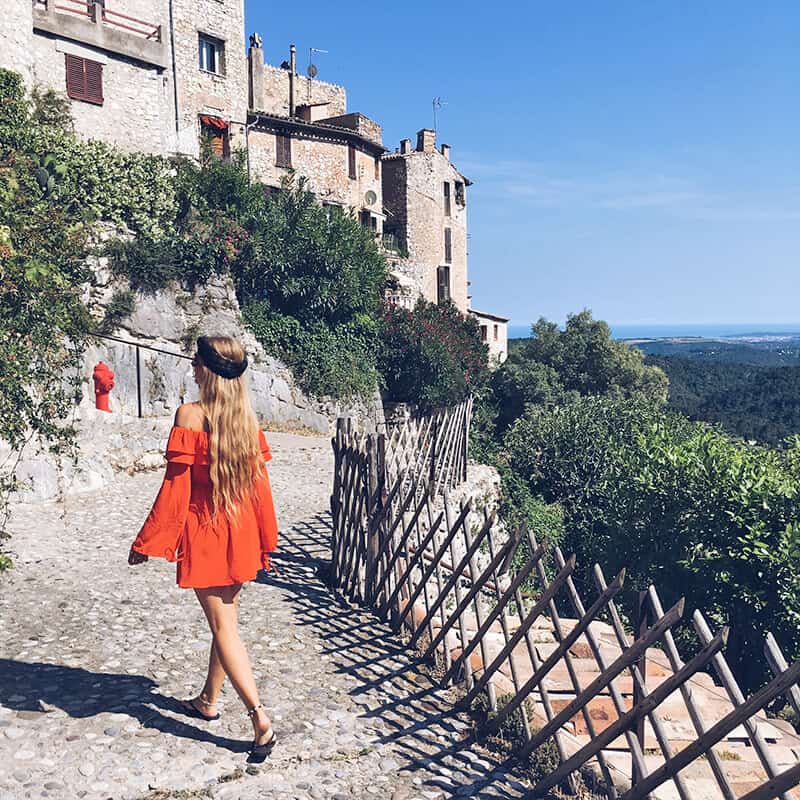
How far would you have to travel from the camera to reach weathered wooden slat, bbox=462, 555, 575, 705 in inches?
186

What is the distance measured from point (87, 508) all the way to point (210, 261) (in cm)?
1364

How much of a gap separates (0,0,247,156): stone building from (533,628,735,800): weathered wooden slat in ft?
76.6

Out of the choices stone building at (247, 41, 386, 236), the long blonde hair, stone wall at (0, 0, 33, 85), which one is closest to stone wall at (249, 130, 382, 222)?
stone building at (247, 41, 386, 236)

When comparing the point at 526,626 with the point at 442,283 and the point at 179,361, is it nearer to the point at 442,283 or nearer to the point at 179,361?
the point at 179,361

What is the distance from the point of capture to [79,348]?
8.31 meters

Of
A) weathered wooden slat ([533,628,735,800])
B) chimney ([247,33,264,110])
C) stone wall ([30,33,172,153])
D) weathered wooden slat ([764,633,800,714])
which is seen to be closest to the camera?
weathered wooden slat ([764,633,800,714])

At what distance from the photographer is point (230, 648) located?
4523mm

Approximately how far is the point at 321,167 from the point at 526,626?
32394mm

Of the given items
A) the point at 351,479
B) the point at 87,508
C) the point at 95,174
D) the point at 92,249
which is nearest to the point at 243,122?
the point at 95,174

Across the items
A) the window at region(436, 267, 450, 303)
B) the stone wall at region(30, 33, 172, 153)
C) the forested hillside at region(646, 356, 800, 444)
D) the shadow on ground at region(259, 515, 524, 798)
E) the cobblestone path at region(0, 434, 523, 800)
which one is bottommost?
the forested hillside at region(646, 356, 800, 444)

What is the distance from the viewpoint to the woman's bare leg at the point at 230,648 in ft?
14.8

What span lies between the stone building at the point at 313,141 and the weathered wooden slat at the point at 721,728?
29.0 meters

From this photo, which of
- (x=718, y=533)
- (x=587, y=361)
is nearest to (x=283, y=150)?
(x=587, y=361)

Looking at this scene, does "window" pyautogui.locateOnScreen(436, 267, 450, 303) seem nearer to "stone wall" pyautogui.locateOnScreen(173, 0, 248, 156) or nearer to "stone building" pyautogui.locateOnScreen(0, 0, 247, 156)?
"stone wall" pyautogui.locateOnScreen(173, 0, 248, 156)
